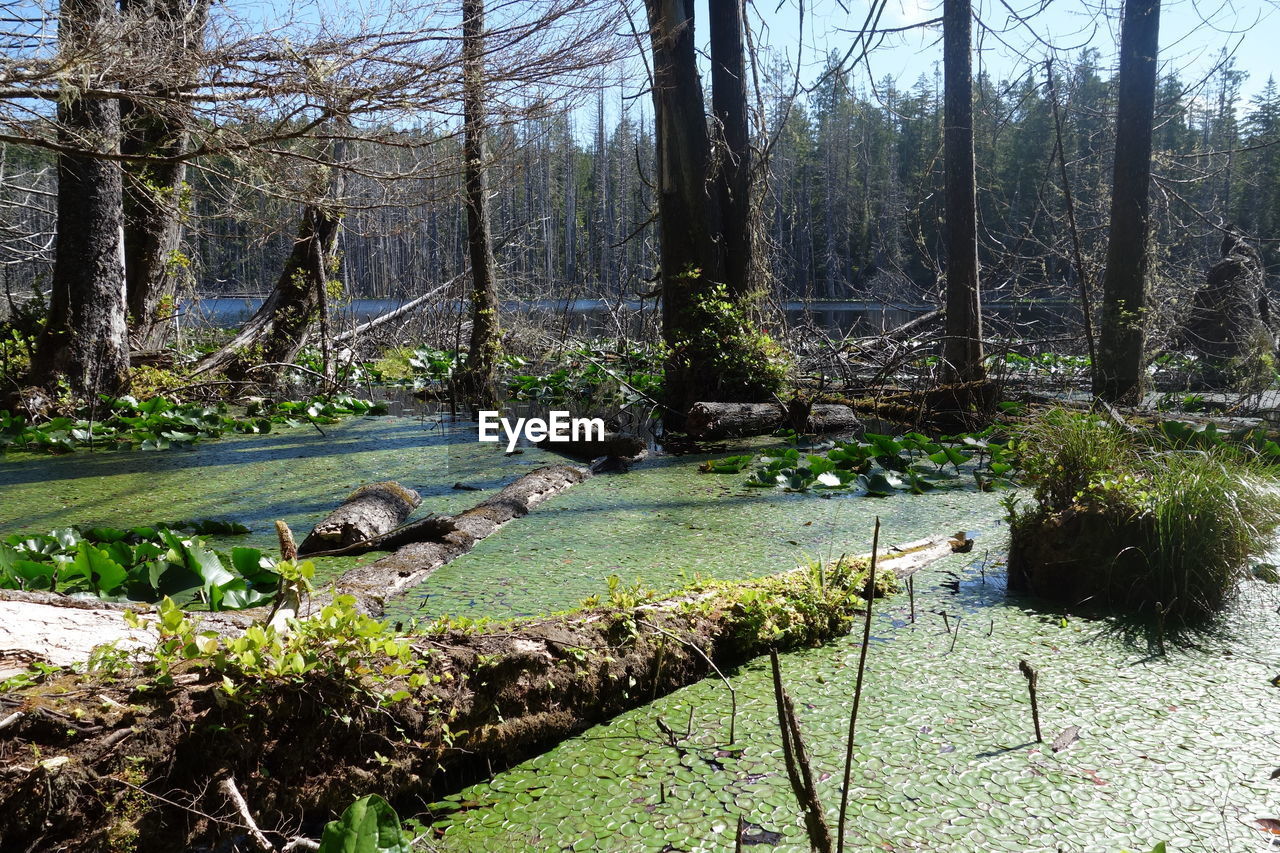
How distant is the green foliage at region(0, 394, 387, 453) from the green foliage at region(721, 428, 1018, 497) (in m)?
4.35

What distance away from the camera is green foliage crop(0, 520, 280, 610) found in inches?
108

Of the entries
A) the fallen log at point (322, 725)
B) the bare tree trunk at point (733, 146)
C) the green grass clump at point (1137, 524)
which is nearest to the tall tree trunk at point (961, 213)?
the bare tree trunk at point (733, 146)

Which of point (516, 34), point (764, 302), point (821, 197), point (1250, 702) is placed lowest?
point (1250, 702)

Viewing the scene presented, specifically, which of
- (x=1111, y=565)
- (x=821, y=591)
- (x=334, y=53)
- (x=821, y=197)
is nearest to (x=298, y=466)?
(x=334, y=53)

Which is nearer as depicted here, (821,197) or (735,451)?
(735,451)

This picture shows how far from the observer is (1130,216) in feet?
23.4

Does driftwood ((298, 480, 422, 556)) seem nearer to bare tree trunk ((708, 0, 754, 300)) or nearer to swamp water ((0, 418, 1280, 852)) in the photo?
swamp water ((0, 418, 1280, 852))

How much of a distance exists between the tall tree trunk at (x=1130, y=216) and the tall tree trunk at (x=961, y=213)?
3.47 ft

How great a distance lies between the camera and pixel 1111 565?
292 centimetres

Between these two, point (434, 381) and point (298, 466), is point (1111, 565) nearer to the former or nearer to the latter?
point (298, 466)

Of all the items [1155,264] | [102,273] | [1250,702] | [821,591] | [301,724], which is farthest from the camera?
[1155,264]

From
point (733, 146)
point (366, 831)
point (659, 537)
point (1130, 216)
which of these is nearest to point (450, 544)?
point (659, 537)

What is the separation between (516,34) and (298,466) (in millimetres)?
3389

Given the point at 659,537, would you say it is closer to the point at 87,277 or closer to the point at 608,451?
the point at 608,451
